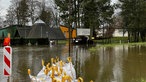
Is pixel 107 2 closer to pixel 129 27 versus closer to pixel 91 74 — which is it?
pixel 129 27

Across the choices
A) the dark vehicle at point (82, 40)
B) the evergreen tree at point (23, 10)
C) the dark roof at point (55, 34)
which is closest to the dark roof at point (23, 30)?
the dark roof at point (55, 34)

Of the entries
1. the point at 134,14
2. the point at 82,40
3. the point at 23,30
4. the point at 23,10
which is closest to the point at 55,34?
the point at 23,30

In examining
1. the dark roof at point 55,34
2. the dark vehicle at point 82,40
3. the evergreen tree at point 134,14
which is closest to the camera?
the dark vehicle at point 82,40

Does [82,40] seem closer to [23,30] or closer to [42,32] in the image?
[42,32]

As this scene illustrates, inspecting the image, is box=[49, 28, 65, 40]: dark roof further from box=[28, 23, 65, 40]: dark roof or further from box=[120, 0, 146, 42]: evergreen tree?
box=[120, 0, 146, 42]: evergreen tree

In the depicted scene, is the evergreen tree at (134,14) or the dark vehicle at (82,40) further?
the evergreen tree at (134,14)

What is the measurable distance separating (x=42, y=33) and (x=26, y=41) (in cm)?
743

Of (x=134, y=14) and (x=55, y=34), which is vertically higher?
(x=134, y=14)

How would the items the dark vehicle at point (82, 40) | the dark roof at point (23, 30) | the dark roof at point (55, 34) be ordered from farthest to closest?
1. the dark roof at point (23, 30)
2. the dark roof at point (55, 34)
3. the dark vehicle at point (82, 40)

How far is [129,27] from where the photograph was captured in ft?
185

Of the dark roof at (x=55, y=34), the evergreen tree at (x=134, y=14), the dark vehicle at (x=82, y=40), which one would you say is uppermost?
the evergreen tree at (x=134, y=14)

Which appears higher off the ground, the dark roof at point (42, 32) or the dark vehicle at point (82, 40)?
the dark roof at point (42, 32)

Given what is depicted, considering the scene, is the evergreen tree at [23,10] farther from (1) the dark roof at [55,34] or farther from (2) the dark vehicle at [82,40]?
(2) the dark vehicle at [82,40]

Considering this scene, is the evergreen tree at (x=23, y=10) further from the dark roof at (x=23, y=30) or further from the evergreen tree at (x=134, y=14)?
the evergreen tree at (x=134, y=14)
